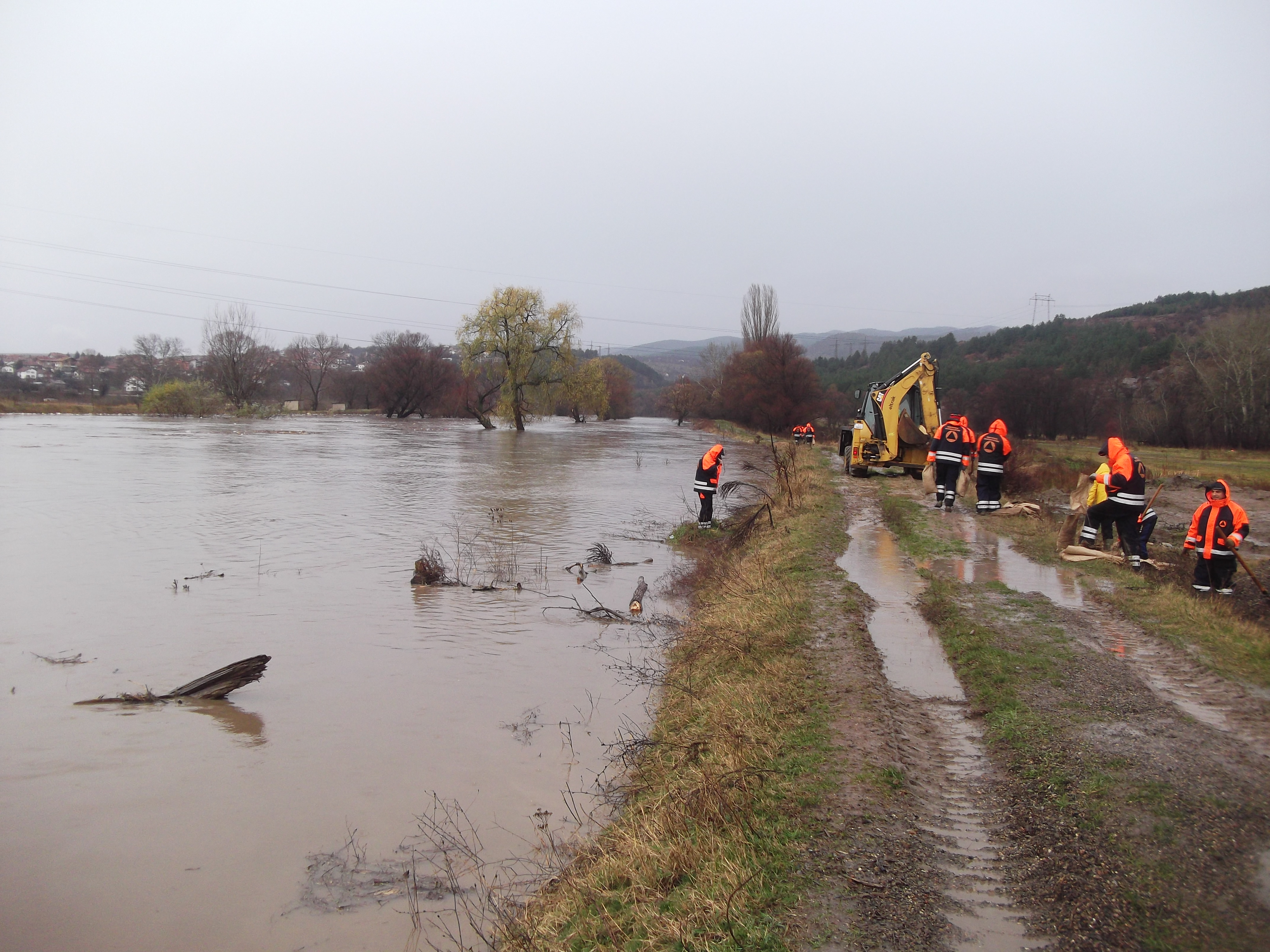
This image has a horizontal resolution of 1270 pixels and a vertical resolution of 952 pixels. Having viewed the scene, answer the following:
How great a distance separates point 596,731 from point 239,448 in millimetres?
38362

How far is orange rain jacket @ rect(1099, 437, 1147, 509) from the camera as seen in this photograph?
1172cm

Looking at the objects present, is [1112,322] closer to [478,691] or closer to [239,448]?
[239,448]

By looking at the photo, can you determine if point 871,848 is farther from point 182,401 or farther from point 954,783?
point 182,401

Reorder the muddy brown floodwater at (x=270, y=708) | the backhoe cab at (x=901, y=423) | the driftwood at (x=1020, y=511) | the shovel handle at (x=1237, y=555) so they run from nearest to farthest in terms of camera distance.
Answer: the muddy brown floodwater at (x=270, y=708)
the shovel handle at (x=1237, y=555)
the driftwood at (x=1020, y=511)
the backhoe cab at (x=901, y=423)

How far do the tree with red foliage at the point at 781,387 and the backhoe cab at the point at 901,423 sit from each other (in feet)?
123

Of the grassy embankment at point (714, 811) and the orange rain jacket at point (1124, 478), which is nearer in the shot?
the grassy embankment at point (714, 811)

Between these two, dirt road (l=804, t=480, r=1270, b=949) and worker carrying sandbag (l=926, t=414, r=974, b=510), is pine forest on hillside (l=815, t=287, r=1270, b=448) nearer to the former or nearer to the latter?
worker carrying sandbag (l=926, t=414, r=974, b=510)

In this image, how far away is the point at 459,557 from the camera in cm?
1477

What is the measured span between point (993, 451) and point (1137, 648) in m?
8.99

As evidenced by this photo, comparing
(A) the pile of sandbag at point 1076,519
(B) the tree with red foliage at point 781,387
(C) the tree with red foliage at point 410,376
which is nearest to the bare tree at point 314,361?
(C) the tree with red foliage at point 410,376

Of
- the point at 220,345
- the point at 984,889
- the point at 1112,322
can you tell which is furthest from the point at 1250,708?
the point at 1112,322

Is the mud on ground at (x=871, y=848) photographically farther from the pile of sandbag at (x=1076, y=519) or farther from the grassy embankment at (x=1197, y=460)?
the grassy embankment at (x=1197, y=460)

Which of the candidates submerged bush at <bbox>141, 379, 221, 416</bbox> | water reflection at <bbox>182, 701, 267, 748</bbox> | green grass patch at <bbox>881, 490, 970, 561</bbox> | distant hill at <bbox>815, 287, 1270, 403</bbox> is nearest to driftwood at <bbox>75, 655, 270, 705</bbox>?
water reflection at <bbox>182, 701, 267, 748</bbox>

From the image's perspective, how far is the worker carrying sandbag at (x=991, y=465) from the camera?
52.6ft
